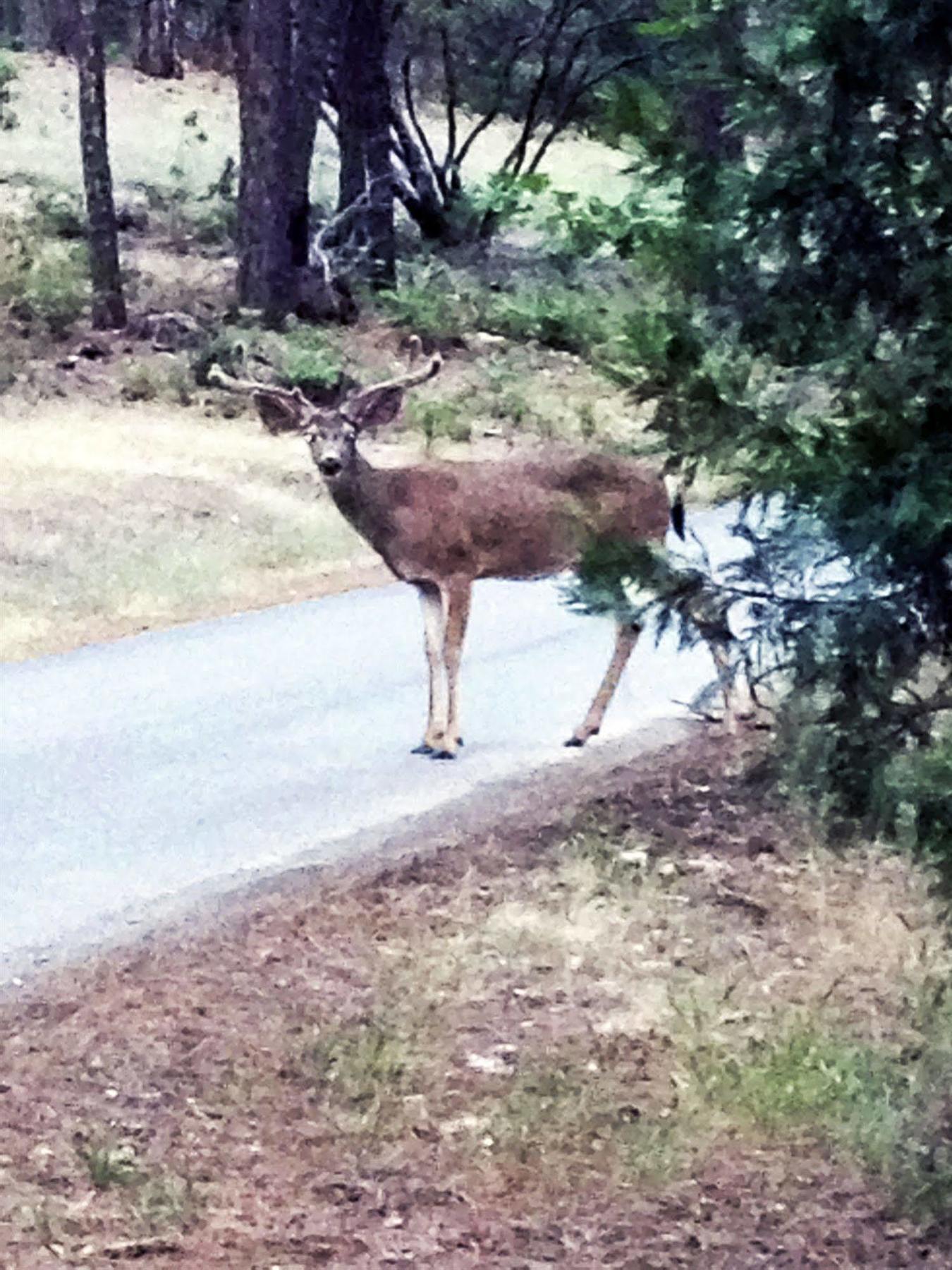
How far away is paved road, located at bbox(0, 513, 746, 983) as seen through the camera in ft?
24.8

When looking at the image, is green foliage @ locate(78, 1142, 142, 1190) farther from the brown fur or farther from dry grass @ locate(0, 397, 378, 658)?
dry grass @ locate(0, 397, 378, 658)

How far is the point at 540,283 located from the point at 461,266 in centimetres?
301

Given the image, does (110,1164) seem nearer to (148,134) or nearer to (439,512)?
(439,512)

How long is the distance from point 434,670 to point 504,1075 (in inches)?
132

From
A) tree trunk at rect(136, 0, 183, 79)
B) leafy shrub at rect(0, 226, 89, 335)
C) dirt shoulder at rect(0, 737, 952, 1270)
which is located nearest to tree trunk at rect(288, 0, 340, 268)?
leafy shrub at rect(0, 226, 89, 335)

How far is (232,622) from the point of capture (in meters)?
11.7

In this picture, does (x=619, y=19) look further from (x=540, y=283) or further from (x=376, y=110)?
(x=376, y=110)

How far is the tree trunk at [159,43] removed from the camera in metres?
30.8

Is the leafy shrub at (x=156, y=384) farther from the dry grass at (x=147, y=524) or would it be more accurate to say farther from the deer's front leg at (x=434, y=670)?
the deer's front leg at (x=434, y=670)

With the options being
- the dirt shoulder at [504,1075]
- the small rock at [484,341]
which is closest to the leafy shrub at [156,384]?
the small rock at [484,341]

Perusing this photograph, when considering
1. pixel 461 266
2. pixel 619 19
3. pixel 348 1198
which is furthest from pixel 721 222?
pixel 461 266

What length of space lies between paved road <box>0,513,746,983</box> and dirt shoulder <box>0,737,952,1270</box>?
1.65 ft

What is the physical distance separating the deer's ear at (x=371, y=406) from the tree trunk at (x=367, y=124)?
15.1 meters

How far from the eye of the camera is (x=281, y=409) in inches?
348
